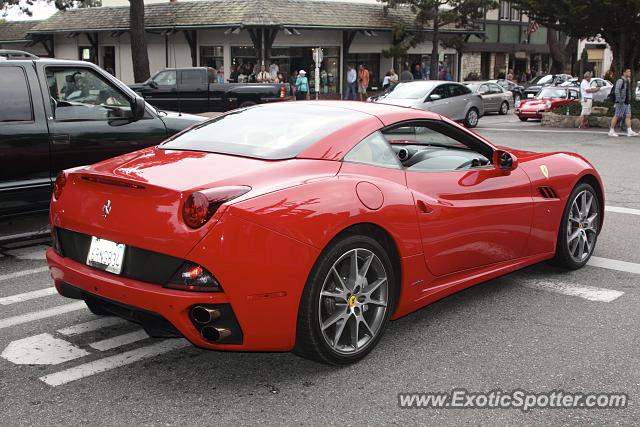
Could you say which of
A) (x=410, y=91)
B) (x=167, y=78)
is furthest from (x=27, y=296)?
(x=167, y=78)

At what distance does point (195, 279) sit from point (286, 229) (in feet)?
1.64

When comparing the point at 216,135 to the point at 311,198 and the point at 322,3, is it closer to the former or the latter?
the point at 311,198

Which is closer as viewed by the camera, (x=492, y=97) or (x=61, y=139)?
(x=61, y=139)

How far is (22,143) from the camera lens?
22.3 ft

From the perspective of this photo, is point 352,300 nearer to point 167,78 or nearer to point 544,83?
point 167,78

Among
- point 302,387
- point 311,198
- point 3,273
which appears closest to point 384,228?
point 311,198

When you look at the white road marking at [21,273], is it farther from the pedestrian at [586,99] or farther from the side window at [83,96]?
the pedestrian at [586,99]

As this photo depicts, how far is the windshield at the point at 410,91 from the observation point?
22.7 meters

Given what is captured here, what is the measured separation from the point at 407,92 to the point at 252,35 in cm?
1279

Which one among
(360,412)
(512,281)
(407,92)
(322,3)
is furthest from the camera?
(322,3)

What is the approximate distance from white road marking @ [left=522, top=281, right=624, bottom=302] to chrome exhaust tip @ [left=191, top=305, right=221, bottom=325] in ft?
9.96

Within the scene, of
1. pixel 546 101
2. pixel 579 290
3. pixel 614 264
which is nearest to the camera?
pixel 579 290

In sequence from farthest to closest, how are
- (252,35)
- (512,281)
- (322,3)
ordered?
(322,3) < (252,35) < (512,281)

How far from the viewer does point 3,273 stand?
625 cm
